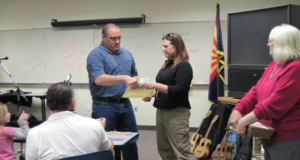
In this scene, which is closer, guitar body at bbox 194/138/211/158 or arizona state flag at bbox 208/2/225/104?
guitar body at bbox 194/138/211/158

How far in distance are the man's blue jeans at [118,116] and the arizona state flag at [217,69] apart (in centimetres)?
196

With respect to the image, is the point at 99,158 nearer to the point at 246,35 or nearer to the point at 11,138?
the point at 11,138

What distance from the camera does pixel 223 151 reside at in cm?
333

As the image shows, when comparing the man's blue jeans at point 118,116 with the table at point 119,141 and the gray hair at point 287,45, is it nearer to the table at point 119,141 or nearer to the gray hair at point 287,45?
the table at point 119,141

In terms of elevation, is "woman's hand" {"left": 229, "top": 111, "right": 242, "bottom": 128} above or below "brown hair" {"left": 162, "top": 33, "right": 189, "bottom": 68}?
below

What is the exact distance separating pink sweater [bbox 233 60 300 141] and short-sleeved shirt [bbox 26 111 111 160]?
906 millimetres

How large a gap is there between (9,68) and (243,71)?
4.53 meters

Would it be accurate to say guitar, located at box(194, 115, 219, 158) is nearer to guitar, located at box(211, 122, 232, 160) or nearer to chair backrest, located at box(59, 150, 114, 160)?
guitar, located at box(211, 122, 232, 160)

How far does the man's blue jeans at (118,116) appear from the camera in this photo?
93.7 inches

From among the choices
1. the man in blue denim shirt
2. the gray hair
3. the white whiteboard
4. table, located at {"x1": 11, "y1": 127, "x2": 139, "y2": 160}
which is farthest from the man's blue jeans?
the white whiteboard

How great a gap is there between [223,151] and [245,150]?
0.25 metres

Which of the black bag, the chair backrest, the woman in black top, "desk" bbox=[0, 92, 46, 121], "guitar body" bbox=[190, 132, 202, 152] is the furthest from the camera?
"desk" bbox=[0, 92, 46, 121]

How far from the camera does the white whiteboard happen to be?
15.5 ft

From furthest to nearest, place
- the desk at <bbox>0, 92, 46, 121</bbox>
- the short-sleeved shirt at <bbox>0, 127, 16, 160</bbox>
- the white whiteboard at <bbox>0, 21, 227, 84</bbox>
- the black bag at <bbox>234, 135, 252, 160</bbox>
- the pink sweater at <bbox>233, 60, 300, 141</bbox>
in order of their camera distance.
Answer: the desk at <bbox>0, 92, 46, 121</bbox>, the white whiteboard at <bbox>0, 21, 227, 84</bbox>, the black bag at <bbox>234, 135, 252, 160</bbox>, the short-sleeved shirt at <bbox>0, 127, 16, 160</bbox>, the pink sweater at <bbox>233, 60, 300, 141</bbox>
